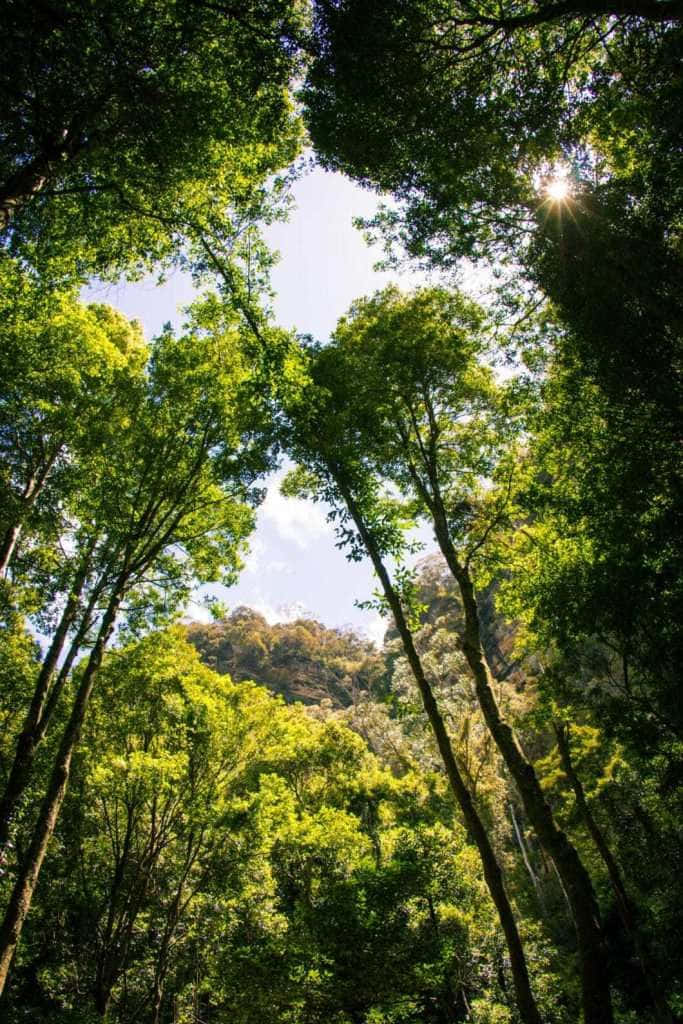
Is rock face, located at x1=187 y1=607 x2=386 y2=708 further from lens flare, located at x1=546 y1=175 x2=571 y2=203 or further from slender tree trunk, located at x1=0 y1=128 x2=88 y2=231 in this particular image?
slender tree trunk, located at x1=0 y1=128 x2=88 y2=231

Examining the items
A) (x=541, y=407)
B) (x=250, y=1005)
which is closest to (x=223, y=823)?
(x=250, y=1005)

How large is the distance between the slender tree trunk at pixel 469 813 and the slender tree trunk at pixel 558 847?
710mm

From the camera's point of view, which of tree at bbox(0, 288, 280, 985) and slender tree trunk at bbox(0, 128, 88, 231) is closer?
slender tree trunk at bbox(0, 128, 88, 231)

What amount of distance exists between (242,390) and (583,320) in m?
6.06

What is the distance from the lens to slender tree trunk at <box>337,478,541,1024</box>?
223 inches

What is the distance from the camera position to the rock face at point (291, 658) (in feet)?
245

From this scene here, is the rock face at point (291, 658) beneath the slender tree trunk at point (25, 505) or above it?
above

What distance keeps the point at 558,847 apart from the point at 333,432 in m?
7.05

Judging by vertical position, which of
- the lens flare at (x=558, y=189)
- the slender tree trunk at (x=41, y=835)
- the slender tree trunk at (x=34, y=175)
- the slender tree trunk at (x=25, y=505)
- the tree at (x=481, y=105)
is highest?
the lens flare at (x=558, y=189)

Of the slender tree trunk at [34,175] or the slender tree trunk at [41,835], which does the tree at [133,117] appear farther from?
the slender tree trunk at [41,835]

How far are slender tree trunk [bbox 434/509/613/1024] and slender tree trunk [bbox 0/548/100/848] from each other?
270 inches

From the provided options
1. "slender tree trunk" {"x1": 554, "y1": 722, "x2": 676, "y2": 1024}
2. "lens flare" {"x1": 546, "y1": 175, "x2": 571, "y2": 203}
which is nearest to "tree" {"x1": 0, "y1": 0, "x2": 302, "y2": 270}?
"lens flare" {"x1": 546, "y1": 175, "x2": 571, "y2": 203}

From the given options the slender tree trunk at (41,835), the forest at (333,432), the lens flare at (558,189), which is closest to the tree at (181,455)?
the forest at (333,432)

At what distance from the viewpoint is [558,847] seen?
21.2 feet
